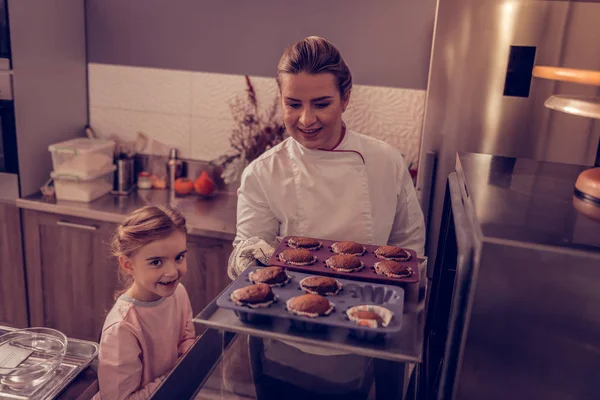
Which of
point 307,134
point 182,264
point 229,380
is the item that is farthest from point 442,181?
point 229,380

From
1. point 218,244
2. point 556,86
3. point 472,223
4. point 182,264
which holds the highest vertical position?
point 556,86

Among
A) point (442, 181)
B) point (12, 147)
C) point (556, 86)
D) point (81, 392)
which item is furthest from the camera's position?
point (12, 147)

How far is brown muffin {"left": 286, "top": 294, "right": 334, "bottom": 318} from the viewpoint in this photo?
824 millimetres

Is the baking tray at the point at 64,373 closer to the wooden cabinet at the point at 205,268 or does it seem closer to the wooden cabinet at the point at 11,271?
the wooden cabinet at the point at 205,268

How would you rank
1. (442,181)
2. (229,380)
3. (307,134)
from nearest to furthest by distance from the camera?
(229,380), (307,134), (442,181)

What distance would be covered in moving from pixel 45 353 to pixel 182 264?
38cm

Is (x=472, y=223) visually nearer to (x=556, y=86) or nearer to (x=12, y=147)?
(x=556, y=86)

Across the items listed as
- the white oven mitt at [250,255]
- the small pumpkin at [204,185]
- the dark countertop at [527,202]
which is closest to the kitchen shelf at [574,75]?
the dark countertop at [527,202]

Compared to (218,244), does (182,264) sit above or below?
above

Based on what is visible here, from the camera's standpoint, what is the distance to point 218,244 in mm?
2430

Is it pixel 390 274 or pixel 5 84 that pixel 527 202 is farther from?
pixel 5 84

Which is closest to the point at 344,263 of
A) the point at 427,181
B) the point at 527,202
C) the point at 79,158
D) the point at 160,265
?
the point at 527,202

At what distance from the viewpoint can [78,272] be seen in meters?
2.64

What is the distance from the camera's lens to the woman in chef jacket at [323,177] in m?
1.36
